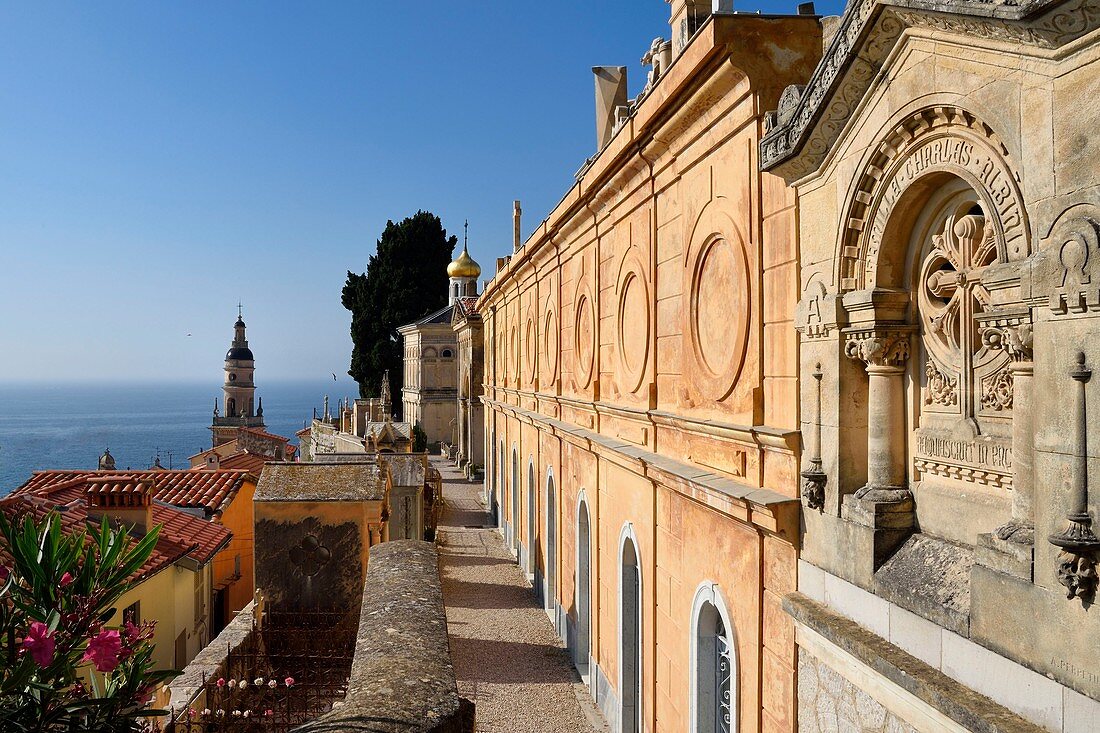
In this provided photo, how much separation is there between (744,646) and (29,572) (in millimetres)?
4980

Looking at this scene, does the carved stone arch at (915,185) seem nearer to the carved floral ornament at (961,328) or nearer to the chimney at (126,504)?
the carved floral ornament at (961,328)

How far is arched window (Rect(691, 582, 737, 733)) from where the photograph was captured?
7383 mm

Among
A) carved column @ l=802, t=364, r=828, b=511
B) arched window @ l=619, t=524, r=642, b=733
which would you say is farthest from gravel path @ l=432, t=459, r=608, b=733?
carved column @ l=802, t=364, r=828, b=511

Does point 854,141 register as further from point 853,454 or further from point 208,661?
point 208,661

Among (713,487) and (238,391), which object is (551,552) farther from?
(238,391)

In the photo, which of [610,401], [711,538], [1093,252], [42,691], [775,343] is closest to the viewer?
[42,691]

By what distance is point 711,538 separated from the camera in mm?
7238

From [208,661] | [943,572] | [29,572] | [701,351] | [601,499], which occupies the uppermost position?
[701,351]

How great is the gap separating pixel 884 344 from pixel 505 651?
36.4 feet

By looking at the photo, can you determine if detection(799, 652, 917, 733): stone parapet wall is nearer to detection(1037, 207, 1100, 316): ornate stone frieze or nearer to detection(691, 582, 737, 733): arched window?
detection(691, 582, 737, 733): arched window

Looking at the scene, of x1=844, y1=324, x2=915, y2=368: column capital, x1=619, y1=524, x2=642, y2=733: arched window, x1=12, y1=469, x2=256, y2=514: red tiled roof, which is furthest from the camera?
x1=12, y1=469, x2=256, y2=514: red tiled roof

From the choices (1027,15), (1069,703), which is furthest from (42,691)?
(1027,15)

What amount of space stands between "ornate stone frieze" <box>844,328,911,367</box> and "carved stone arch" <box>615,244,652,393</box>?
4.54m

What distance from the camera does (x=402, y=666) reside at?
3.96 metres
